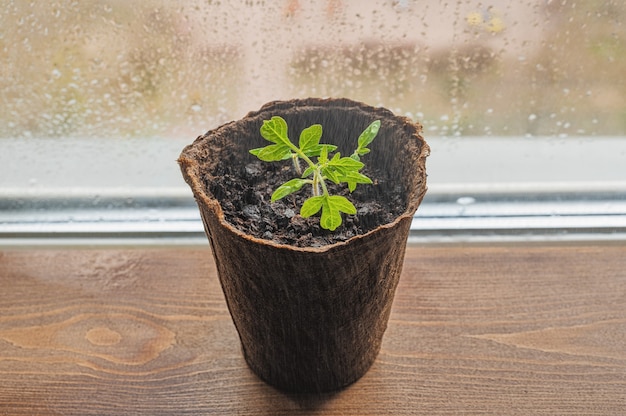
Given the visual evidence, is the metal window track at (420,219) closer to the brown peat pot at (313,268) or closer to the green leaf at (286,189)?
the brown peat pot at (313,268)

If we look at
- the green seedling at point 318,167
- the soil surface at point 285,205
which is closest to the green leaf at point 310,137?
the green seedling at point 318,167

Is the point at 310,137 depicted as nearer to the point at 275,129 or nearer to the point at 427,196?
the point at 275,129

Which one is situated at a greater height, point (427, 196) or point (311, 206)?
point (311, 206)

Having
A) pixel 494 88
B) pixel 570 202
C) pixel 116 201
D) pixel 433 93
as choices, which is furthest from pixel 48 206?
pixel 570 202

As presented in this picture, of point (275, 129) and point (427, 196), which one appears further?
point (427, 196)

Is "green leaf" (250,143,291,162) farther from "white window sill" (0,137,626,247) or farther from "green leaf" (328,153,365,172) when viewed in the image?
"white window sill" (0,137,626,247)

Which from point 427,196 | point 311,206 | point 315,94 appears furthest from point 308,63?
point 311,206

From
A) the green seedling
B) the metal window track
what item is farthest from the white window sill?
the green seedling
